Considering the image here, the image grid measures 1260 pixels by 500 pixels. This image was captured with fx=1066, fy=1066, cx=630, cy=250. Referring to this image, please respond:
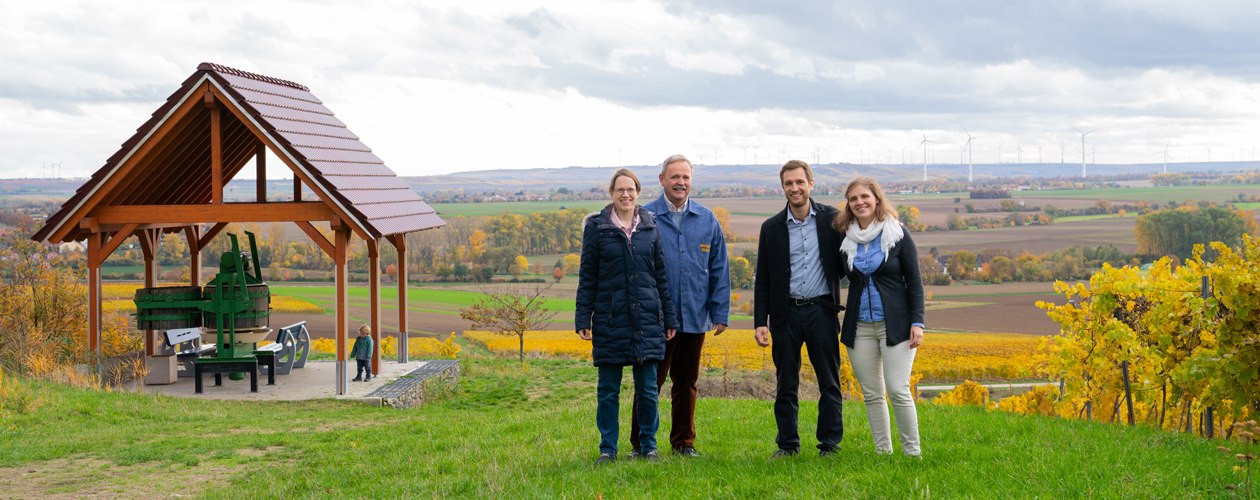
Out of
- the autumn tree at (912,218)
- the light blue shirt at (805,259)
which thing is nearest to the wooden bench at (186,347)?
the light blue shirt at (805,259)

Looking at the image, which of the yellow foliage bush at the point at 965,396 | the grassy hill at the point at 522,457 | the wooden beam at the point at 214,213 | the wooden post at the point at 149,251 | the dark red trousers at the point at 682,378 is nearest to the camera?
the grassy hill at the point at 522,457

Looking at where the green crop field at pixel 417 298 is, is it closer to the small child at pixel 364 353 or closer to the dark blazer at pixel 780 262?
the small child at pixel 364 353

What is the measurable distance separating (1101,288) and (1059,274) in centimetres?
8718

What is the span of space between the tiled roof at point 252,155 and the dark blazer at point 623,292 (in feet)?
26.1

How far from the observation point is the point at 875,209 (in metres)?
6.46

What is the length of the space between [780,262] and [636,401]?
1344 mm

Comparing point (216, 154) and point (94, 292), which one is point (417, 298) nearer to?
point (94, 292)

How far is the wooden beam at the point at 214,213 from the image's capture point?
14.5m

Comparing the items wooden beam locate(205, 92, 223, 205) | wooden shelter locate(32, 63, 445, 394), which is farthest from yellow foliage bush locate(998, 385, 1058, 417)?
wooden beam locate(205, 92, 223, 205)

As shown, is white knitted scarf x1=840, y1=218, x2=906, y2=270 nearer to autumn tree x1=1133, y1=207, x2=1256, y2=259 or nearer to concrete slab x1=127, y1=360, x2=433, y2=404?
concrete slab x1=127, y1=360, x2=433, y2=404

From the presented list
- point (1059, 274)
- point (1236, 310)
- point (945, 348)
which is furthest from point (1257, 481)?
point (1059, 274)

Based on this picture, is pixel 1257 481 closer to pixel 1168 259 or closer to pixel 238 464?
pixel 1168 259

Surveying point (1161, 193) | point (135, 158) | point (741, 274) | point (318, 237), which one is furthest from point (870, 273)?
point (1161, 193)

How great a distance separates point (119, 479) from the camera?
27.3 feet
